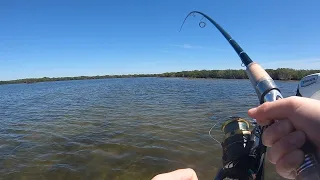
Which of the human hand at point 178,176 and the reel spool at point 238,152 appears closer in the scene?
the human hand at point 178,176

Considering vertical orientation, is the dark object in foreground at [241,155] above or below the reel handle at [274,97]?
below

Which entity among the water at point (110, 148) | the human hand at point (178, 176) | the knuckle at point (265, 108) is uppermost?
the knuckle at point (265, 108)

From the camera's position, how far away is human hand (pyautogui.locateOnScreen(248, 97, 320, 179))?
3.58 ft

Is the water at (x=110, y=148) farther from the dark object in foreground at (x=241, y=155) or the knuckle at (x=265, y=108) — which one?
the knuckle at (x=265, y=108)

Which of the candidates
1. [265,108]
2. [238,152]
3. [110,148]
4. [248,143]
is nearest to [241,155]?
[238,152]

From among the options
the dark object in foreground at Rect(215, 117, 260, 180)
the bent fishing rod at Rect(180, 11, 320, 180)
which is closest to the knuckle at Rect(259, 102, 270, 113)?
the bent fishing rod at Rect(180, 11, 320, 180)

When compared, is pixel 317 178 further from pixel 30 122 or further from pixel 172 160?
pixel 30 122

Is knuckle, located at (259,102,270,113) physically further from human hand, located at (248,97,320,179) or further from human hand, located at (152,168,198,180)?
human hand, located at (152,168,198,180)

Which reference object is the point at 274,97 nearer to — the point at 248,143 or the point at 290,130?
the point at 290,130

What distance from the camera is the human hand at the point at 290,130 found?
3.58 ft

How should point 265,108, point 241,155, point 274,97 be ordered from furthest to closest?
1. point 241,155
2. point 274,97
3. point 265,108

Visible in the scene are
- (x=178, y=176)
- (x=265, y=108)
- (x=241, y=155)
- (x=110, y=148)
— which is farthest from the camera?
(x=110, y=148)

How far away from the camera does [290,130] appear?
45.1 inches

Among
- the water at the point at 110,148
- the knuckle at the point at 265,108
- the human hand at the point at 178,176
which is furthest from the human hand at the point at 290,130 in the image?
the water at the point at 110,148
